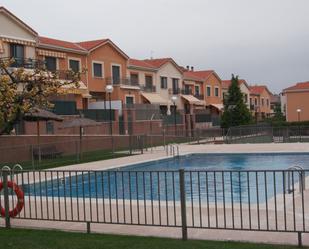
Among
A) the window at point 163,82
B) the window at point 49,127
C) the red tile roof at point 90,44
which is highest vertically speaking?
the red tile roof at point 90,44

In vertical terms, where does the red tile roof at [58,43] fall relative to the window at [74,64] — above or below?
above

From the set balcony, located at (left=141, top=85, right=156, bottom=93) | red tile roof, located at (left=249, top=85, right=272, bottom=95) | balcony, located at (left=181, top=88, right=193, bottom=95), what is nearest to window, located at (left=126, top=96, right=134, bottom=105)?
balcony, located at (left=141, top=85, right=156, bottom=93)

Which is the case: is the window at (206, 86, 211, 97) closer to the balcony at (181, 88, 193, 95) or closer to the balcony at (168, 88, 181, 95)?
the balcony at (181, 88, 193, 95)

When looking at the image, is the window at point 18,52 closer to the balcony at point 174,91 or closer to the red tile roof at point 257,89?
the balcony at point 174,91

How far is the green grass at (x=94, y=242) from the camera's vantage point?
6906 millimetres

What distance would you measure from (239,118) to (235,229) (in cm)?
4475

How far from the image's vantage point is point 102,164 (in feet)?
72.1

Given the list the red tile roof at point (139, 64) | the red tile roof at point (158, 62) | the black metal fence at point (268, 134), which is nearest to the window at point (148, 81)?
the red tile roof at point (139, 64)

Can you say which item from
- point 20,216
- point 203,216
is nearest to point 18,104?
point 20,216

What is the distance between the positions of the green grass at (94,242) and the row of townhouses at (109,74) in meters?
16.4

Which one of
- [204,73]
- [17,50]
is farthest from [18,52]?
[204,73]

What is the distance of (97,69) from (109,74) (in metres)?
1.69

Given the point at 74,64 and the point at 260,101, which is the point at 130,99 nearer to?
the point at 74,64

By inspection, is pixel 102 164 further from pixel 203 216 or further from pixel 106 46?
pixel 106 46
